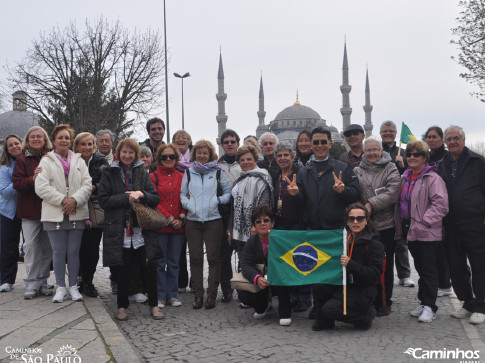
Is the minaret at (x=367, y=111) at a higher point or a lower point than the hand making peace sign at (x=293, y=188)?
higher

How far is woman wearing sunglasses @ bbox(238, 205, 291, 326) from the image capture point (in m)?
5.54

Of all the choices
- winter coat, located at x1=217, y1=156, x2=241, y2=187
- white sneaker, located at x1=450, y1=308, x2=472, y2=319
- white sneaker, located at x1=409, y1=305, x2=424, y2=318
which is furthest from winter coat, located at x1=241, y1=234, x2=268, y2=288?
white sneaker, located at x1=450, y1=308, x2=472, y2=319

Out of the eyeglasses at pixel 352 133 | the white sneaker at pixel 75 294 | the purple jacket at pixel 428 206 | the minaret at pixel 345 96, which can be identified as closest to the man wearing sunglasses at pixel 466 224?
the purple jacket at pixel 428 206

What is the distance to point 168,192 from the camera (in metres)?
6.24

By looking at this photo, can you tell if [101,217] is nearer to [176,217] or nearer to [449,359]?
[176,217]

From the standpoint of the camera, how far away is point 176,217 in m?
6.30

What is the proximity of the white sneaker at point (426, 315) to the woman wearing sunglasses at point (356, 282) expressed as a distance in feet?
1.89

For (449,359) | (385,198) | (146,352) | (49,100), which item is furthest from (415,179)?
(49,100)

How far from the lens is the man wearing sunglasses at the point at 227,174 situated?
6543 mm

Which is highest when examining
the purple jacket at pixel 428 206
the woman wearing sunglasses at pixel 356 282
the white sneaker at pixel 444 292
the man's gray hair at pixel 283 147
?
the man's gray hair at pixel 283 147

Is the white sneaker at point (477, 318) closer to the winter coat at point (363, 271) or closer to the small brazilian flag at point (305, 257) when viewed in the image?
the winter coat at point (363, 271)

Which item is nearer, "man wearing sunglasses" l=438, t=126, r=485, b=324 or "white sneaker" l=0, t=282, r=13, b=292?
"man wearing sunglasses" l=438, t=126, r=485, b=324

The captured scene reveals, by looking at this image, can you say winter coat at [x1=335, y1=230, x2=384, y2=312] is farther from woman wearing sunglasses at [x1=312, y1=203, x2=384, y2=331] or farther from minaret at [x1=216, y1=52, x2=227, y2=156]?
minaret at [x1=216, y1=52, x2=227, y2=156]

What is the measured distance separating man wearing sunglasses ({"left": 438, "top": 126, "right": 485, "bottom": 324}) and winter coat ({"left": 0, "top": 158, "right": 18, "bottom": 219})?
554 cm
